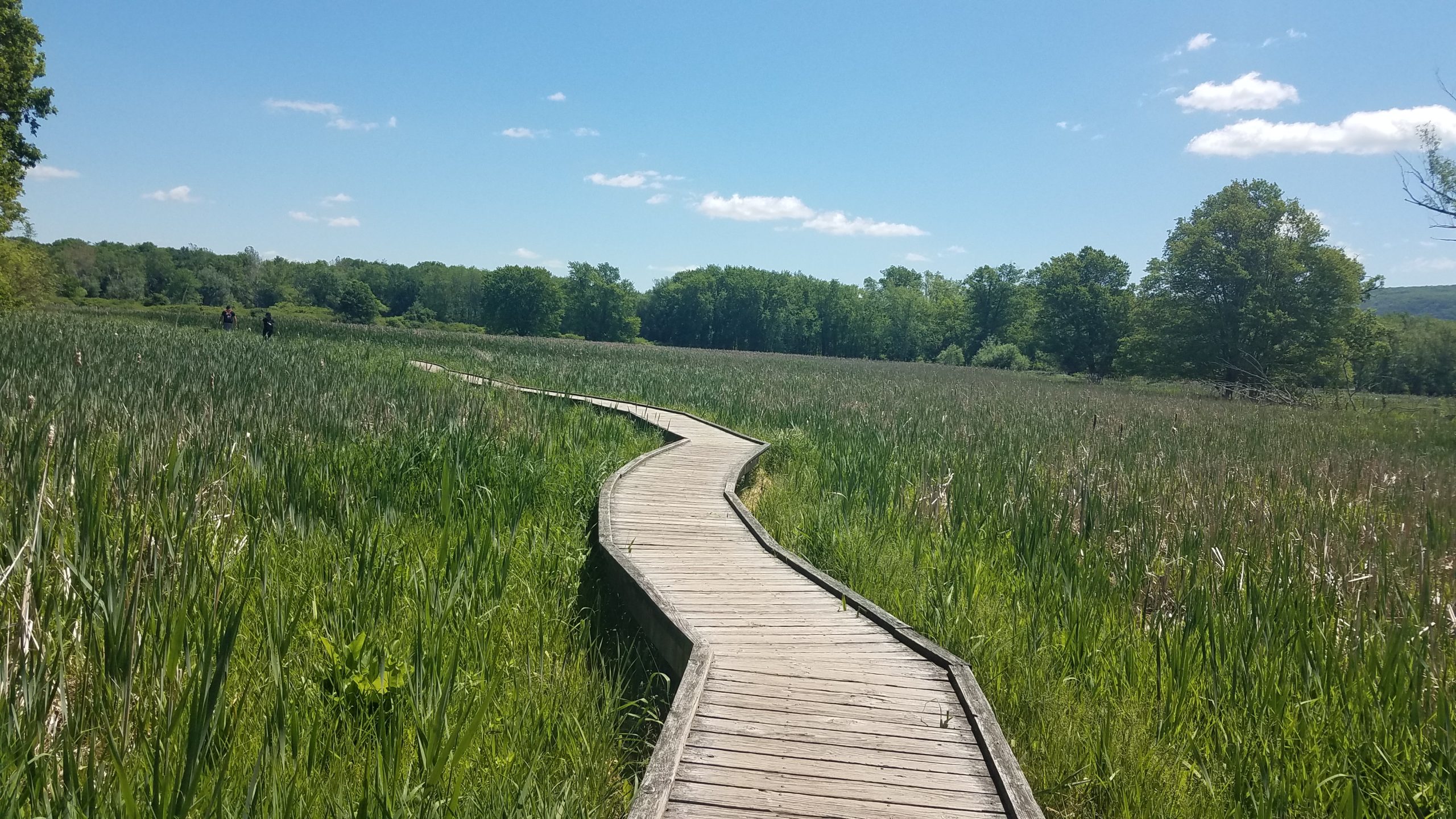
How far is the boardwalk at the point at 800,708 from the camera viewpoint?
275 cm

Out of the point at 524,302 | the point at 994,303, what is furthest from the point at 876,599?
the point at 524,302

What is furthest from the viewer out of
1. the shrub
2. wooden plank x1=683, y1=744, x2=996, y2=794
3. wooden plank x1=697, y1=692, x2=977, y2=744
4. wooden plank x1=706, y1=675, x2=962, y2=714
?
the shrub

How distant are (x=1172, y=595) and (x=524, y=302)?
96.7 metres

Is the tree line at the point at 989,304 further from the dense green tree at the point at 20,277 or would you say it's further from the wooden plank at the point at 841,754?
the wooden plank at the point at 841,754

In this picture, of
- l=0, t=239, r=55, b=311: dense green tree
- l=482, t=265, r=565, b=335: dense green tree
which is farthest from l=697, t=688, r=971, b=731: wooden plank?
l=482, t=265, r=565, b=335: dense green tree

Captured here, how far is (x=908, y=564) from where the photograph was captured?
5645mm

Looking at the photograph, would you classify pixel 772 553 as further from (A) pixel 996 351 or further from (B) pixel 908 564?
(A) pixel 996 351

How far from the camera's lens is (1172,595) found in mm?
5082

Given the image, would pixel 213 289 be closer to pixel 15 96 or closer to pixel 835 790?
pixel 15 96

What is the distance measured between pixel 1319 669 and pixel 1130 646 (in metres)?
0.84

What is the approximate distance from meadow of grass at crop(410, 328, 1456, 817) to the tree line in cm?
1829

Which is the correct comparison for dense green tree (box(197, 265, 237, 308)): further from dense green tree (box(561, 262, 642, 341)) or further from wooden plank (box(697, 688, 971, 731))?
wooden plank (box(697, 688, 971, 731))

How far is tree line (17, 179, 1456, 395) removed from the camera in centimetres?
2917

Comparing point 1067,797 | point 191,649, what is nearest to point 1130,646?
point 1067,797
